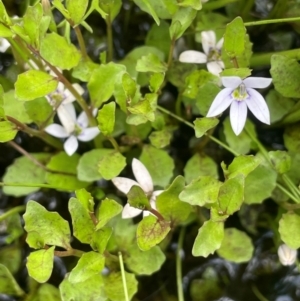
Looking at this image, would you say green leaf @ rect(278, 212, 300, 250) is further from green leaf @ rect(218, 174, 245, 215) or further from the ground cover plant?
green leaf @ rect(218, 174, 245, 215)

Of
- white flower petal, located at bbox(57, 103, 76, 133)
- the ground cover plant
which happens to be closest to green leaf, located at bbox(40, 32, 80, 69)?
the ground cover plant

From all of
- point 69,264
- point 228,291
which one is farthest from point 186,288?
point 69,264

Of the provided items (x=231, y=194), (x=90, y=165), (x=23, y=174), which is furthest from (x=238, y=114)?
(x=23, y=174)

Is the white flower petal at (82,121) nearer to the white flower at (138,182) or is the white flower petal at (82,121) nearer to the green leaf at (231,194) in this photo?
the white flower at (138,182)

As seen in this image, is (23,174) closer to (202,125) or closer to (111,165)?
(111,165)

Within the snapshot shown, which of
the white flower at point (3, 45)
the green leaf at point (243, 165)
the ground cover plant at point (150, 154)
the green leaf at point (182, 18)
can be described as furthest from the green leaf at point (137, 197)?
the white flower at point (3, 45)

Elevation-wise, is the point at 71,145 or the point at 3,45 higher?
the point at 3,45
